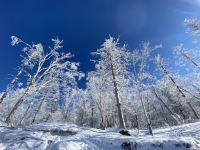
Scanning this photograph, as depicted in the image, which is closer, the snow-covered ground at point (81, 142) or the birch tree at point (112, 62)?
the snow-covered ground at point (81, 142)

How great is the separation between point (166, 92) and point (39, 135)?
38929 mm

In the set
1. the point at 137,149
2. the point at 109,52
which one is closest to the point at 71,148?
the point at 137,149

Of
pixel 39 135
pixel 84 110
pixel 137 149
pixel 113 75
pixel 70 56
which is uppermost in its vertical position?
pixel 84 110

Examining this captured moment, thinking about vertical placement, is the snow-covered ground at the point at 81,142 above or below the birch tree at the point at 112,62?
below

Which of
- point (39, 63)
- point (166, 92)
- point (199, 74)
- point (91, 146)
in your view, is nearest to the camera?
point (91, 146)

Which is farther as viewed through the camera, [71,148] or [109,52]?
[109,52]

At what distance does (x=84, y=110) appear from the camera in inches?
1863

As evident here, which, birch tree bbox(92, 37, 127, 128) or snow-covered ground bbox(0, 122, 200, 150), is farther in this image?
birch tree bbox(92, 37, 127, 128)

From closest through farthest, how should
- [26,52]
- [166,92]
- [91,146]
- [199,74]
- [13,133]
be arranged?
1. [91,146]
2. [13,133]
3. [26,52]
4. [199,74]
5. [166,92]

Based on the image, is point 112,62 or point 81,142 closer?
point 81,142

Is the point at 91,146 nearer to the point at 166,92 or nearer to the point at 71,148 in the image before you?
the point at 71,148

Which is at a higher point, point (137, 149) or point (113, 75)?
point (113, 75)

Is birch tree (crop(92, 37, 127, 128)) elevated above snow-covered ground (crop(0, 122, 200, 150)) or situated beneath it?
elevated above

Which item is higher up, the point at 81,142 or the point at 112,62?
the point at 112,62
